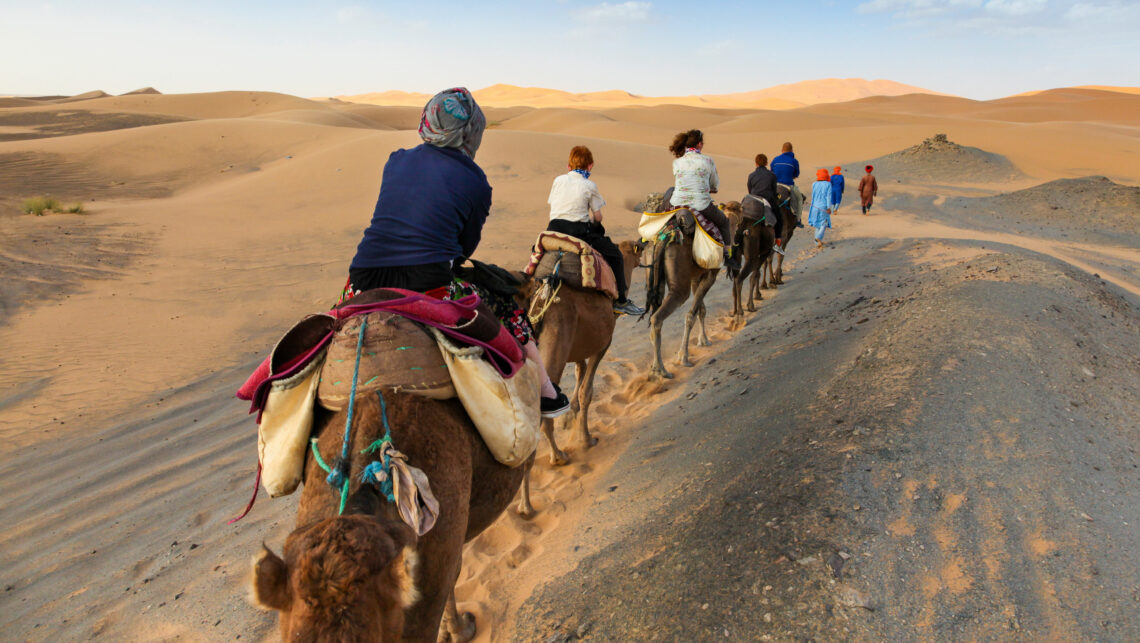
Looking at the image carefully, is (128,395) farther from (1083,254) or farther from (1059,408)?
(1083,254)

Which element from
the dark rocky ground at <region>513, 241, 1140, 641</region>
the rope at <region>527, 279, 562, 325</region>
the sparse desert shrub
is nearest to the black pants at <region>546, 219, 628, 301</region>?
the rope at <region>527, 279, 562, 325</region>

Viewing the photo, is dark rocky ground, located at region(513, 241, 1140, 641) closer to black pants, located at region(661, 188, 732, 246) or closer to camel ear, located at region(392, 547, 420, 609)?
camel ear, located at region(392, 547, 420, 609)

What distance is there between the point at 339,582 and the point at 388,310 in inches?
50.3

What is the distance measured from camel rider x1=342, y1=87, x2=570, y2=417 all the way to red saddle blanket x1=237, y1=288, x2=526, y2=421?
218 mm

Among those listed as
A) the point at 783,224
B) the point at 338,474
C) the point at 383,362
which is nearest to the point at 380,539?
the point at 338,474

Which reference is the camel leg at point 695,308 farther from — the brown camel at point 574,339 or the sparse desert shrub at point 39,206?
the sparse desert shrub at point 39,206

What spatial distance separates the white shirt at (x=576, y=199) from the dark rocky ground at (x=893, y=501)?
2291 millimetres

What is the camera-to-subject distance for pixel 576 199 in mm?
5477

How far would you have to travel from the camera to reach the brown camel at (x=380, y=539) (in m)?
1.49

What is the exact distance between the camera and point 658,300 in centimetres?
782

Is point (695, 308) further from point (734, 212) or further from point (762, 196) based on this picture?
point (762, 196)

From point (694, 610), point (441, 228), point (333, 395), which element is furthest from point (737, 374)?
point (333, 395)

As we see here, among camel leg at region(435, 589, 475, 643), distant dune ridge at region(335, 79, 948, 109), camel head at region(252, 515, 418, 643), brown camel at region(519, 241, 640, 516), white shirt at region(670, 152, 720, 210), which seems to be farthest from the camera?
distant dune ridge at region(335, 79, 948, 109)

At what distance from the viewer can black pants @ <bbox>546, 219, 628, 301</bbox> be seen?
5582mm
